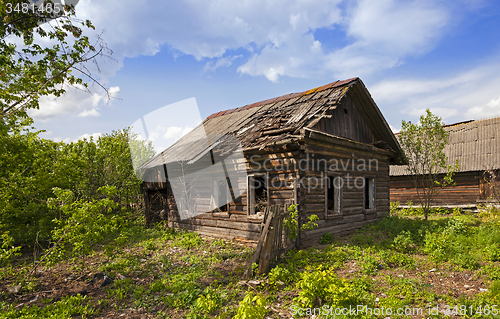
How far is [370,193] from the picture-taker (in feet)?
38.9

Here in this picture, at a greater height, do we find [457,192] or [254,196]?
[254,196]

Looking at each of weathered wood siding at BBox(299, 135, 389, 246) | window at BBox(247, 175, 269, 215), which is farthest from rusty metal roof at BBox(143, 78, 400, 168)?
window at BBox(247, 175, 269, 215)

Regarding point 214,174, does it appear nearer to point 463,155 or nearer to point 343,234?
point 343,234

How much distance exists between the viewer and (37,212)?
877 cm

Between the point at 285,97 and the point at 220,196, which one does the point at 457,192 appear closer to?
the point at 285,97

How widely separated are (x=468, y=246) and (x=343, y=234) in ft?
11.5

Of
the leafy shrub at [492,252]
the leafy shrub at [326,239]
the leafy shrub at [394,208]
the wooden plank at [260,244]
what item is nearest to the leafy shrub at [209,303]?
the wooden plank at [260,244]

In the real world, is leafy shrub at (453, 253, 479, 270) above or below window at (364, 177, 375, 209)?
below

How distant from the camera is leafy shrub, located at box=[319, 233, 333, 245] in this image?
8594 millimetres

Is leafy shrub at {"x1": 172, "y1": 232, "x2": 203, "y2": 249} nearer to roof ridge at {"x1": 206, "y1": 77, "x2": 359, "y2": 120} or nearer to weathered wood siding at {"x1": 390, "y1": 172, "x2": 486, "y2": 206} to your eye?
roof ridge at {"x1": 206, "y1": 77, "x2": 359, "y2": 120}

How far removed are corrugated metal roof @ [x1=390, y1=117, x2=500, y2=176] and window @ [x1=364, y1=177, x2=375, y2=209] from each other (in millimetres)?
8358

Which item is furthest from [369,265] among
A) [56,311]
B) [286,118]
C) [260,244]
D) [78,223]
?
[78,223]

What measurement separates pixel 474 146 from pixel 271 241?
59.9ft

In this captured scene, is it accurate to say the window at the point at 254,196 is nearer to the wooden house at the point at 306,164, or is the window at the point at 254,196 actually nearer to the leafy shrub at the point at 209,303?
the wooden house at the point at 306,164
